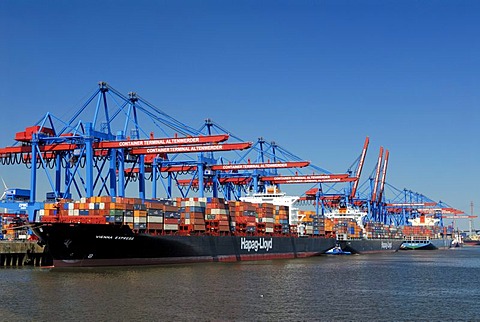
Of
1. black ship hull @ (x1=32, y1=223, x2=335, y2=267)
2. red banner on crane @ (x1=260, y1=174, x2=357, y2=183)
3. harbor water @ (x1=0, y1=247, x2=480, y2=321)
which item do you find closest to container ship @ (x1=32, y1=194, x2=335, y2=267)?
black ship hull @ (x1=32, y1=223, x2=335, y2=267)

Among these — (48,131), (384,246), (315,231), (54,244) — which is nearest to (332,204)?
(384,246)

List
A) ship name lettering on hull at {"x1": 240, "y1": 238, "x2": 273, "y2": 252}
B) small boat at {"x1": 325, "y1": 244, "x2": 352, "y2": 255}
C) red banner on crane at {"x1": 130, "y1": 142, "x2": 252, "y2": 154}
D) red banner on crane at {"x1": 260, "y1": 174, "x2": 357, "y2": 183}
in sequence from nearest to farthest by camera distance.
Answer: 1. red banner on crane at {"x1": 130, "y1": 142, "x2": 252, "y2": 154}
2. ship name lettering on hull at {"x1": 240, "y1": 238, "x2": 273, "y2": 252}
3. red banner on crane at {"x1": 260, "y1": 174, "x2": 357, "y2": 183}
4. small boat at {"x1": 325, "y1": 244, "x2": 352, "y2": 255}

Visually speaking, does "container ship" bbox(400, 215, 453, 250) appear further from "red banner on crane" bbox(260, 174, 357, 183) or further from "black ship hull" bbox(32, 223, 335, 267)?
"black ship hull" bbox(32, 223, 335, 267)

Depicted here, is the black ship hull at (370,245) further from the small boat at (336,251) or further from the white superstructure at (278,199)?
the white superstructure at (278,199)

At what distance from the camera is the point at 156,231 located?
52438 millimetres

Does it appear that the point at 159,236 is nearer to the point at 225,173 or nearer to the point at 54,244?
the point at 54,244

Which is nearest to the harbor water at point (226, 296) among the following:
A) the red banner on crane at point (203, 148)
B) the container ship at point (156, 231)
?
the container ship at point (156, 231)

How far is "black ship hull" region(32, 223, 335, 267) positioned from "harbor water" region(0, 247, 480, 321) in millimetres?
1647

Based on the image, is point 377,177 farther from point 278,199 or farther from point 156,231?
point 156,231

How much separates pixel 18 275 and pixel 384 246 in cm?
8364

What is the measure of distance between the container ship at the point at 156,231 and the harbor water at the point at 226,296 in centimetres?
215

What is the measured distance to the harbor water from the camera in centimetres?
2622

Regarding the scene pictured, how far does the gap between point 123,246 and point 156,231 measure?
5.09m

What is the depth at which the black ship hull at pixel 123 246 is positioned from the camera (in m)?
45.4
